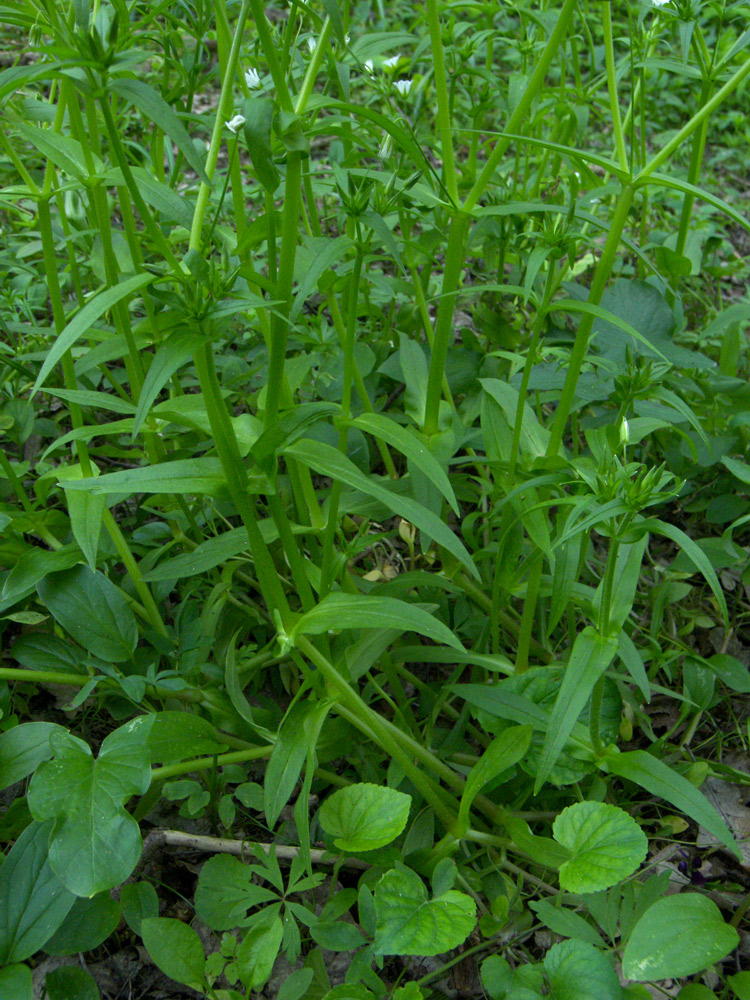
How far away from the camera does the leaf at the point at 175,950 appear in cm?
110

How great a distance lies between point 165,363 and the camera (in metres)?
0.89

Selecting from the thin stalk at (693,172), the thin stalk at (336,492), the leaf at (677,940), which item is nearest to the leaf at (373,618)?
the thin stalk at (336,492)

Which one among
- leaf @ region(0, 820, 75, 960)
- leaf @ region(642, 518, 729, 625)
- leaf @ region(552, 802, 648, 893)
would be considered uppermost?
leaf @ region(642, 518, 729, 625)

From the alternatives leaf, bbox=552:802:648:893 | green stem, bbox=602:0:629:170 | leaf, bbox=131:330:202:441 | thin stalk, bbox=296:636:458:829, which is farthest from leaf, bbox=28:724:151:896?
green stem, bbox=602:0:629:170

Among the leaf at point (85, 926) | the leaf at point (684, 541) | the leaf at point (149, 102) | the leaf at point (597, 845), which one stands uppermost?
the leaf at point (149, 102)

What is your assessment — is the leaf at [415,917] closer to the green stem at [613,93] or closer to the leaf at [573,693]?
the leaf at [573,693]

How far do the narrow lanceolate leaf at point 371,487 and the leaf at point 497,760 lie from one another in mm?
331

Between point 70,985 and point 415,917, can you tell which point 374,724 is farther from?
point 70,985

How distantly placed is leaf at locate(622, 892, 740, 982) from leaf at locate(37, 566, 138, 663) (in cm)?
89

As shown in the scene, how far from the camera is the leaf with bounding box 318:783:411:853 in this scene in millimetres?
1122

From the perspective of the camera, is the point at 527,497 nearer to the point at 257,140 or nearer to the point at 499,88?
the point at 257,140

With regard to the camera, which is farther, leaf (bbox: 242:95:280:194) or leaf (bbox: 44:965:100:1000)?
leaf (bbox: 44:965:100:1000)

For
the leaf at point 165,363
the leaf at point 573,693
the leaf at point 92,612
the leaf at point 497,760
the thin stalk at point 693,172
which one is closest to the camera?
the leaf at point 165,363

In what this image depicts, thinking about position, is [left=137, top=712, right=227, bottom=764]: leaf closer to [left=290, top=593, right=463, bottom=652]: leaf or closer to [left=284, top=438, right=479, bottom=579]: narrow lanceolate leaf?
[left=290, top=593, right=463, bottom=652]: leaf
